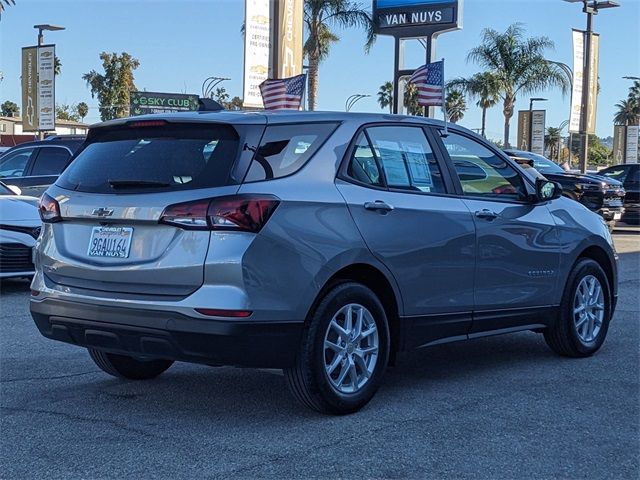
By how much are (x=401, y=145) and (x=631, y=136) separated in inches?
1698

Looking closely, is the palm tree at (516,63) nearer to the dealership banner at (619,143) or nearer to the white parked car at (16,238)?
the dealership banner at (619,143)

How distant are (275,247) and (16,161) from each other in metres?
11.0

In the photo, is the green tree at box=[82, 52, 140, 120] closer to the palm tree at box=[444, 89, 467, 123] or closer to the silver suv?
the palm tree at box=[444, 89, 467, 123]

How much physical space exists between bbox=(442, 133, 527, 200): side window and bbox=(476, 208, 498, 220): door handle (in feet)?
0.45

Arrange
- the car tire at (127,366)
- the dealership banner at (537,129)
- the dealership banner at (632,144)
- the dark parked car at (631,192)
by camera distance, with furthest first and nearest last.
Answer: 1. the dealership banner at (537,129)
2. the dealership banner at (632,144)
3. the dark parked car at (631,192)
4. the car tire at (127,366)

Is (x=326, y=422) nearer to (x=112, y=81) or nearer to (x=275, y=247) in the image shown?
(x=275, y=247)

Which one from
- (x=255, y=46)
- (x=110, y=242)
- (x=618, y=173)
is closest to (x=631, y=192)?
(x=618, y=173)

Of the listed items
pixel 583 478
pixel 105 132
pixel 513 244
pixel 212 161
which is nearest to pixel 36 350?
pixel 105 132

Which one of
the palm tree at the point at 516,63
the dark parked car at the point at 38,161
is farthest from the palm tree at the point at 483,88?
the dark parked car at the point at 38,161

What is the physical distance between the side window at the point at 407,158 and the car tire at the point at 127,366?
2.01m

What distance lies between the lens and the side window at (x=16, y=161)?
1455cm

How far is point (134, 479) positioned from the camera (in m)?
→ 4.15

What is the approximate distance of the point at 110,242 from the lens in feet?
16.3

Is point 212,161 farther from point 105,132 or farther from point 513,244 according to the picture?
point 513,244
